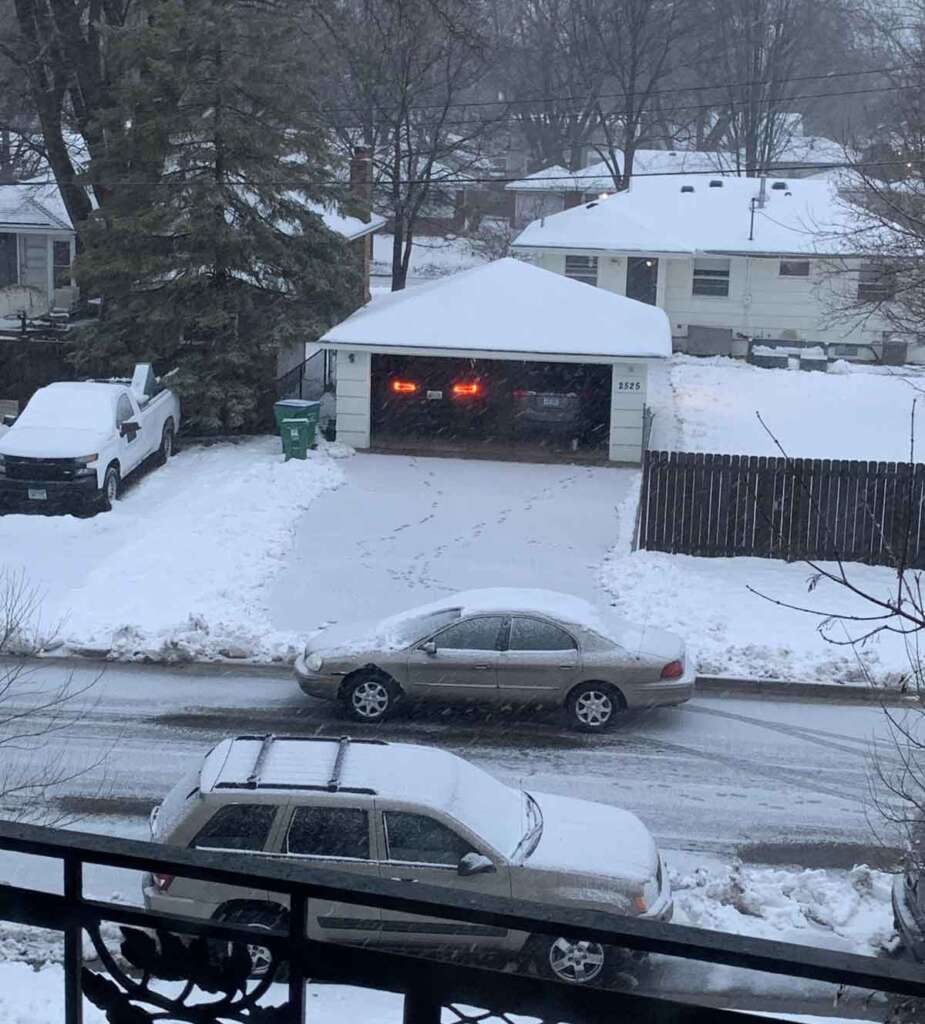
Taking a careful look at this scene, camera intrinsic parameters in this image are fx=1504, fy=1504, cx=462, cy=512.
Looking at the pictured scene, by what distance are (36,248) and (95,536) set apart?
74.8 feet

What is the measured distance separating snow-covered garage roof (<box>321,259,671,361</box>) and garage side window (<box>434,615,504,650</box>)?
13.2 metres

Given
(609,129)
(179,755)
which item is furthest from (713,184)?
(179,755)

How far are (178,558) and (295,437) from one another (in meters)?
6.82

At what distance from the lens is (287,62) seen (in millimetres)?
28516

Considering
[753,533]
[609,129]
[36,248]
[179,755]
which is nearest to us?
[179,755]

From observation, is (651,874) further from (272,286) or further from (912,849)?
(272,286)

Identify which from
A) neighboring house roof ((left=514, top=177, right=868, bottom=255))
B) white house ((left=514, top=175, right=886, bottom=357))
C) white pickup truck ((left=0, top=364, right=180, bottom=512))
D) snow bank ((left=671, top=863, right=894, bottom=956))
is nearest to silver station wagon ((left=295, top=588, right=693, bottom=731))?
snow bank ((left=671, top=863, right=894, bottom=956))

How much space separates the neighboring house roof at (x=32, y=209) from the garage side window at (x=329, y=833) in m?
33.5

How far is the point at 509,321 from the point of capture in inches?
1156

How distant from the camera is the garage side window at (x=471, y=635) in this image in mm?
15117

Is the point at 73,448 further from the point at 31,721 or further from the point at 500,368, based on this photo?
the point at 500,368

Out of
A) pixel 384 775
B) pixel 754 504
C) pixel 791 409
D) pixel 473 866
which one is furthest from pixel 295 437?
pixel 473 866

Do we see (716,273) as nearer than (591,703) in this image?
No

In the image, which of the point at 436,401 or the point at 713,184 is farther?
the point at 713,184
